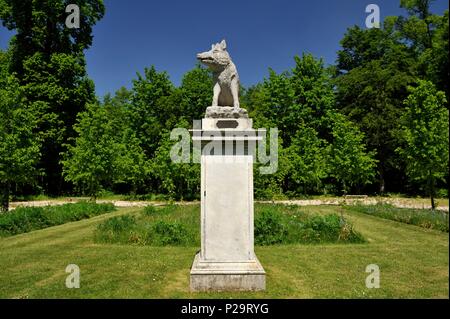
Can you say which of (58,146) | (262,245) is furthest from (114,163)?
(262,245)

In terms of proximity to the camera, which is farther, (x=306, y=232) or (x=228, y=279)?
(x=306, y=232)

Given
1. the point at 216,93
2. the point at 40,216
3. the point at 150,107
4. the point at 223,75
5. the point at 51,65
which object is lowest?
the point at 40,216

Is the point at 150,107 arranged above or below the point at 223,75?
above

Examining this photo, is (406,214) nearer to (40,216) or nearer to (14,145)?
(40,216)

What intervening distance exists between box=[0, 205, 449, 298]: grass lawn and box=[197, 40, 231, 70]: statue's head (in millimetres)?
4346

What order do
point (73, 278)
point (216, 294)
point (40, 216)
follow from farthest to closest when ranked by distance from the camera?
point (40, 216)
point (73, 278)
point (216, 294)

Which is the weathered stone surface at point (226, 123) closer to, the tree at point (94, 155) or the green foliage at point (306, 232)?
the green foliage at point (306, 232)

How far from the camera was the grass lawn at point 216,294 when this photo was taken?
6.37m

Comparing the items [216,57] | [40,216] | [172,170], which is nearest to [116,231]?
[40,216]

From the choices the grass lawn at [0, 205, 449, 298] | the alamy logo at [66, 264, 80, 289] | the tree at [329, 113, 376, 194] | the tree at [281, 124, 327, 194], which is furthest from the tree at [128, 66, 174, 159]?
the alamy logo at [66, 264, 80, 289]

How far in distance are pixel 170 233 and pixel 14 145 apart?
10043 millimetres

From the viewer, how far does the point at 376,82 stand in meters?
32.9

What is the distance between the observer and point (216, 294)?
6168mm

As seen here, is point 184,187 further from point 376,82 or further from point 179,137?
point 376,82
